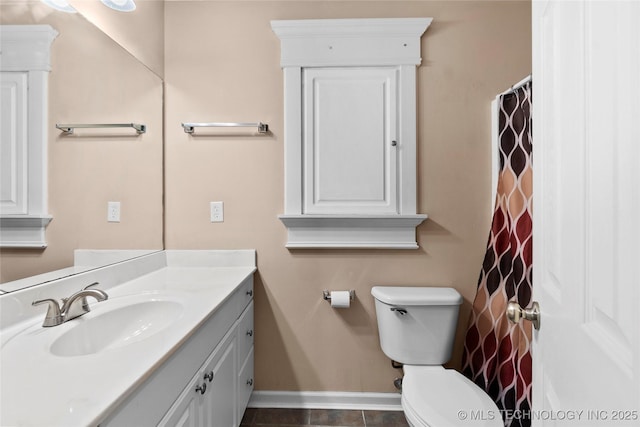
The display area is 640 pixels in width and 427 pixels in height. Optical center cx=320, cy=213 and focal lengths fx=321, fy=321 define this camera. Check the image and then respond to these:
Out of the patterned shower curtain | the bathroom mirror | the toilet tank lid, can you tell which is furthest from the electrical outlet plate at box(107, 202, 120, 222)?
the patterned shower curtain

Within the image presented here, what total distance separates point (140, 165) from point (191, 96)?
1.64 ft

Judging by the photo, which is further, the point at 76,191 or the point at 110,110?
the point at 110,110

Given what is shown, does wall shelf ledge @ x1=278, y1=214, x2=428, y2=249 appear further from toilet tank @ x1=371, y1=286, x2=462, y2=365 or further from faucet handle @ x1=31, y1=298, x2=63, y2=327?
faucet handle @ x1=31, y1=298, x2=63, y2=327

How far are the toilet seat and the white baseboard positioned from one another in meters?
0.48

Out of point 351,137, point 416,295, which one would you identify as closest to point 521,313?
point 416,295

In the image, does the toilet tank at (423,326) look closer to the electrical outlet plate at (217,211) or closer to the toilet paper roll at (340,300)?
the toilet paper roll at (340,300)

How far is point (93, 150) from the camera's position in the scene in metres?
1.35

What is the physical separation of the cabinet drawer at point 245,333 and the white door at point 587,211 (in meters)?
1.22

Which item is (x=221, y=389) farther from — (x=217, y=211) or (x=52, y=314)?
(x=217, y=211)

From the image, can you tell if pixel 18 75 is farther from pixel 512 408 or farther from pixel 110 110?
pixel 512 408

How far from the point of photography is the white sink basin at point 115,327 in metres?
0.97

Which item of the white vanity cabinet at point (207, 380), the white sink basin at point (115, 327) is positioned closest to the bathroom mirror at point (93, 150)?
the white sink basin at point (115, 327)

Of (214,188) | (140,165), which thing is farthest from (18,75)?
(214,188)

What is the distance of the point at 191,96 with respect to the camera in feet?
6.07
